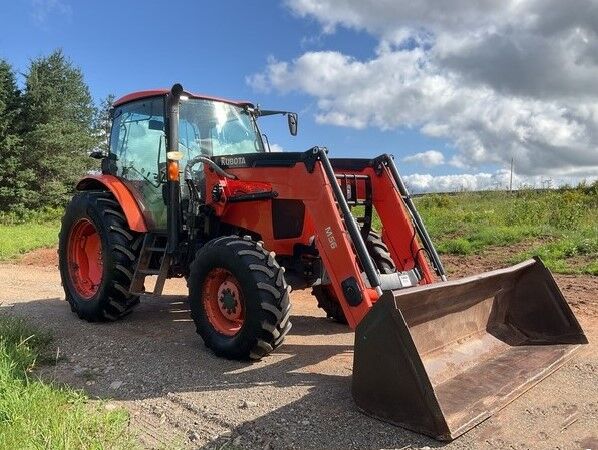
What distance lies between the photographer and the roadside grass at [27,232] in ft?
51.7

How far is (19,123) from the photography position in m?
25.1

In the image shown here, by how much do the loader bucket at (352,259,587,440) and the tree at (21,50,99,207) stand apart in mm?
23639

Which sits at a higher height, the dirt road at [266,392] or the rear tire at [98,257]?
the rear tire at [98,257]

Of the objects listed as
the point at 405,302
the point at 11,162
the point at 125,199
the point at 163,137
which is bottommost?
the point at 405,302

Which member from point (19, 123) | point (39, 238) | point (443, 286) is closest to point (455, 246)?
point (443, 286)

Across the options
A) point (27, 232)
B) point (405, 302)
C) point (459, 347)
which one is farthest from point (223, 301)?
point (27, 232)

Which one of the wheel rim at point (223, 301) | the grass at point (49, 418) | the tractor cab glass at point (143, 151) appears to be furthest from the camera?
the tractor cab glass at point (143, 151)

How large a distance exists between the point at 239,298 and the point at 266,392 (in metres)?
0.93

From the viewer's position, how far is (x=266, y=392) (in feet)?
13.2

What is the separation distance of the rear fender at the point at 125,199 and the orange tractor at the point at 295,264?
2 cm

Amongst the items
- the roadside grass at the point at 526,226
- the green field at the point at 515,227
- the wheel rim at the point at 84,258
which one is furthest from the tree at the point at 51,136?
the wheel rim at the point at 84,258

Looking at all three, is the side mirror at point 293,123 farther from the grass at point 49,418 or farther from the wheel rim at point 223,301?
the grass at point 49,418

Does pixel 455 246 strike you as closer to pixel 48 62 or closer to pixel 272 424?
pixel 272 424

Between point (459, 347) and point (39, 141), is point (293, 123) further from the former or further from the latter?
point (39, 141)
